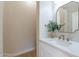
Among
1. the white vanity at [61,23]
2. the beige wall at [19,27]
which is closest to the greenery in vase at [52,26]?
the white vanity at [61,23]

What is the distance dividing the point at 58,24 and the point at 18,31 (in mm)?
901

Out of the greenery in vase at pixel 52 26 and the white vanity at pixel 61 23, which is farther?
the greenery in vase at pixel 52 26

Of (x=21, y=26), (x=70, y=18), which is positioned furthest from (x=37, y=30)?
(x=70, y=18)

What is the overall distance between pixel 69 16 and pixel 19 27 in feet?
3.42

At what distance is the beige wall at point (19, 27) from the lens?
6.36 ft

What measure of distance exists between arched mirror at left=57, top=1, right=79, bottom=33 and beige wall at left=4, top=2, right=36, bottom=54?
544mm

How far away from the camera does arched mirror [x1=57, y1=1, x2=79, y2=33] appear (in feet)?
5.45

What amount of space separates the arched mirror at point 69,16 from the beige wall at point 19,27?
0.54m

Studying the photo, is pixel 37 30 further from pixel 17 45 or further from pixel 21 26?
pixel 17 45

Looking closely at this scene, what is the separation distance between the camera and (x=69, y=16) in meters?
1.81

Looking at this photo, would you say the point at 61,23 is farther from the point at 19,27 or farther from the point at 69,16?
the point at 19,27

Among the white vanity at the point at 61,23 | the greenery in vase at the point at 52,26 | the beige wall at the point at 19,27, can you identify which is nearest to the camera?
the white vanity at the point at 61,23

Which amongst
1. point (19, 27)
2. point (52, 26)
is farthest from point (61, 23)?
point (19, 27)

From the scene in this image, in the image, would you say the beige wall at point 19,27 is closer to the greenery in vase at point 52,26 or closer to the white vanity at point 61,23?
the white vanity at point 61,23
